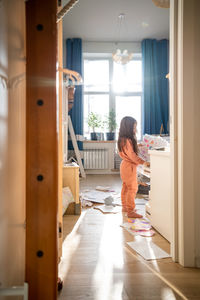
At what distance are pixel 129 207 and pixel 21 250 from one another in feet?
4.84

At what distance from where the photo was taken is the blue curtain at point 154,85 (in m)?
4.99

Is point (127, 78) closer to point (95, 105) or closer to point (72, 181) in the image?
point (95, 105)

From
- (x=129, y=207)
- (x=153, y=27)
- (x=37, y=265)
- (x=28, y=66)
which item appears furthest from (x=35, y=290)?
(x=153, y=27)

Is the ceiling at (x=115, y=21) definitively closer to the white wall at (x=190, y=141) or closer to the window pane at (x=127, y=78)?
the window pane at (x=127, y=78)

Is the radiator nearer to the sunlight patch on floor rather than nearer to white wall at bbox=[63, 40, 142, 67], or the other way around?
white wall at bbox=[63, 40, 142, 67]

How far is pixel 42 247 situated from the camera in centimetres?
66

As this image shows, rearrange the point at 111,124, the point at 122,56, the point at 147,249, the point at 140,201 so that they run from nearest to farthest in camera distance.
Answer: the point at 147,249 → the point at 140,201 → the point at 122,56 → the point at 111,124

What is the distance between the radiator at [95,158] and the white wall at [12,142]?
14.0 ft

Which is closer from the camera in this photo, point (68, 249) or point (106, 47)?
point (68, 249)

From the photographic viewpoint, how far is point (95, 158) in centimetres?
511

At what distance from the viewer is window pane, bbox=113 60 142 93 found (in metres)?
5.34

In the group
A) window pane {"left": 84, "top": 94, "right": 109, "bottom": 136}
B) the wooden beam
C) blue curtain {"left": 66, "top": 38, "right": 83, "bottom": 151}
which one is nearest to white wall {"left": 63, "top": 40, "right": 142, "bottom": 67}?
blue curtain {"left": 66, "top": 38, "right": 83, "bottom": 151}

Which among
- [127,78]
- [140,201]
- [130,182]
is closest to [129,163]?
[130,182]

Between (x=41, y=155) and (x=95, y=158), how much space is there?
175 inches
